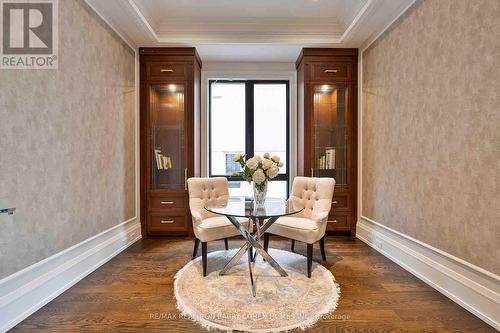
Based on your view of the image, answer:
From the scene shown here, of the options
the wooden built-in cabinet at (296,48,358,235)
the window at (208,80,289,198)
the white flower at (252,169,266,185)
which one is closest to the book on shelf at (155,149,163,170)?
the window at (208,80,289,198)

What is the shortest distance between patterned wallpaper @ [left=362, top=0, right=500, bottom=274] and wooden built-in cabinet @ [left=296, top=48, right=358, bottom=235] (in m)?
0.54

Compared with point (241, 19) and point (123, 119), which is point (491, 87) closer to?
point (241, 19)

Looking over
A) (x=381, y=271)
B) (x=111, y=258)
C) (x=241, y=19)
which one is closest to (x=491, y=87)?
(x=381, y=271)

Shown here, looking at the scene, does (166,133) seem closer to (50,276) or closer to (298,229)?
(50,276)

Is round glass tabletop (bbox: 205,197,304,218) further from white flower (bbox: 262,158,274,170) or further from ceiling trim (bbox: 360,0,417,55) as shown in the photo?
ceiling trim (bbox: 360,0,417,55)

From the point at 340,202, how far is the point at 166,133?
9.30 feet

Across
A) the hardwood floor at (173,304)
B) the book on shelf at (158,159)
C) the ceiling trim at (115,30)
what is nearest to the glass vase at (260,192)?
the hardwood floor at (173,304)

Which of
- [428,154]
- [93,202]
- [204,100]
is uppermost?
[204,100]

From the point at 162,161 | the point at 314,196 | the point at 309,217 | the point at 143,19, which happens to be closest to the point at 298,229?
the point at 309,217

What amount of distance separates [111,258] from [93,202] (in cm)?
74

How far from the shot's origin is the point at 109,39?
3.18m

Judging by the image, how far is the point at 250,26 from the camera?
377 centimetres

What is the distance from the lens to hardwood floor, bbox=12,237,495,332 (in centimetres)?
188

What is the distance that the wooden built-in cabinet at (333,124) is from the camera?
3998 mm
